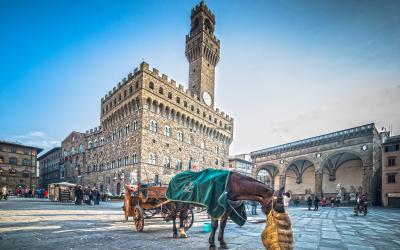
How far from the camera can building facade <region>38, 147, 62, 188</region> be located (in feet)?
177

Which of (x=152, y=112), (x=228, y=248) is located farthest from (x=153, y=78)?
(x=228, y=248)

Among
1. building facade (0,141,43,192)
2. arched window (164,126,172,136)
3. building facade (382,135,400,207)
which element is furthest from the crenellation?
building facade (0,141,43,192)

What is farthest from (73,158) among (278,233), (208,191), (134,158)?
(278,233)

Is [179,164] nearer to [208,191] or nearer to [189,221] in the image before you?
[189,221]

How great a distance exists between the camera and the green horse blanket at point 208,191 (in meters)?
4.52

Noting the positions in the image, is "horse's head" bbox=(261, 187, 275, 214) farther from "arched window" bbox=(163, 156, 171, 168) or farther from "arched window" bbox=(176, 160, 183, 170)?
"arched window" bbox=(176, 160, 183, 170)

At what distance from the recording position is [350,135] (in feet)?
105

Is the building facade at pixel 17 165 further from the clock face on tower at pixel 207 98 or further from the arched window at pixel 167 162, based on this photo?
the clock face on tower at pixel 207 98

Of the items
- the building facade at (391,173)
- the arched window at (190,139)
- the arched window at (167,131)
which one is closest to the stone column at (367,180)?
the building facade at (391,173)

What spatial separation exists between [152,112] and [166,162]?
22.5 ft

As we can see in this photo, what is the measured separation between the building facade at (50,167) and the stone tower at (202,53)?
3623cm

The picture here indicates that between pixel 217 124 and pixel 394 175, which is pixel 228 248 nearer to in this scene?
pixel 394 175

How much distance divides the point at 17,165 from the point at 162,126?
3738cm

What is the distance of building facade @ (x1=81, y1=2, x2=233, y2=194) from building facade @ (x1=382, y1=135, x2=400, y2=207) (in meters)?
23.0
